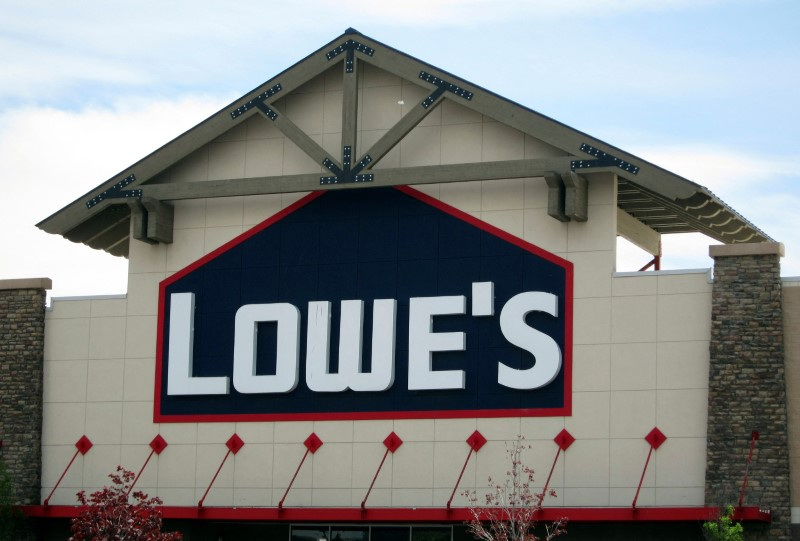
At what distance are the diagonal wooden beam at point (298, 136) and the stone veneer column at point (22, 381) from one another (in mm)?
8195

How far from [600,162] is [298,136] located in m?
8.08

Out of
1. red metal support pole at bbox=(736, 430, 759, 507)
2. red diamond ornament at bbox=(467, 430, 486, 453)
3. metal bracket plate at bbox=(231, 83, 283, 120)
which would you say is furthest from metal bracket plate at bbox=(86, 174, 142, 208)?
red metal support pole at bbox=(736, 430, 759, 507)

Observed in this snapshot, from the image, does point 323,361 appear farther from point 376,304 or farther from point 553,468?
point 553,468

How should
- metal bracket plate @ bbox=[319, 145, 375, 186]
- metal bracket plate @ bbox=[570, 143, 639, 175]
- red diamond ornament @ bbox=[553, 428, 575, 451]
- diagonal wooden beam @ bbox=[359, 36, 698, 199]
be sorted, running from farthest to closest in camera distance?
metal bracket plate @ bbox=[319, 145, 375, 186], metal bracket plate @ bbox=[570, 143, 639, 175], red diamond ornament @ bbox=[553, 428, 575, 451], diagonal wooden beam @ bbox=[359, 36, 698, 199]

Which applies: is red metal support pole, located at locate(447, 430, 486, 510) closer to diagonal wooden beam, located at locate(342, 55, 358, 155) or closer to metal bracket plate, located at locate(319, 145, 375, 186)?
metal bracket plate, located at locate(319, 145, 375, 186)

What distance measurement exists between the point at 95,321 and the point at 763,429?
18.4m

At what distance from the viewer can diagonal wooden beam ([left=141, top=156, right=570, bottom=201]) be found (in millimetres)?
39312

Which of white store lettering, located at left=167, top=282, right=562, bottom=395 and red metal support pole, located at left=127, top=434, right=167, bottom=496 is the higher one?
white store lettering, located at left=167, top=282, right=562, bottom=395

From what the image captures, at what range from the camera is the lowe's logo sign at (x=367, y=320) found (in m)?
39.2

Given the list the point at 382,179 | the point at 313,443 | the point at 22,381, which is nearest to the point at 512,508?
the point at 313,443

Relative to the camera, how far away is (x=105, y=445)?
141 feet

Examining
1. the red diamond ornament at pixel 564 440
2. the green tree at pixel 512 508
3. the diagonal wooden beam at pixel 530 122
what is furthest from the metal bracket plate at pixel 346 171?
the red diamond ornament at pixel 564 440

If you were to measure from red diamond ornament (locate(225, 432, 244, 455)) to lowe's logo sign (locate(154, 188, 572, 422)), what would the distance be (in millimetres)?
511

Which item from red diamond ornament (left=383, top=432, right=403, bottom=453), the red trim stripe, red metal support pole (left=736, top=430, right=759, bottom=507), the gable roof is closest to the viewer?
the red trim stripe
